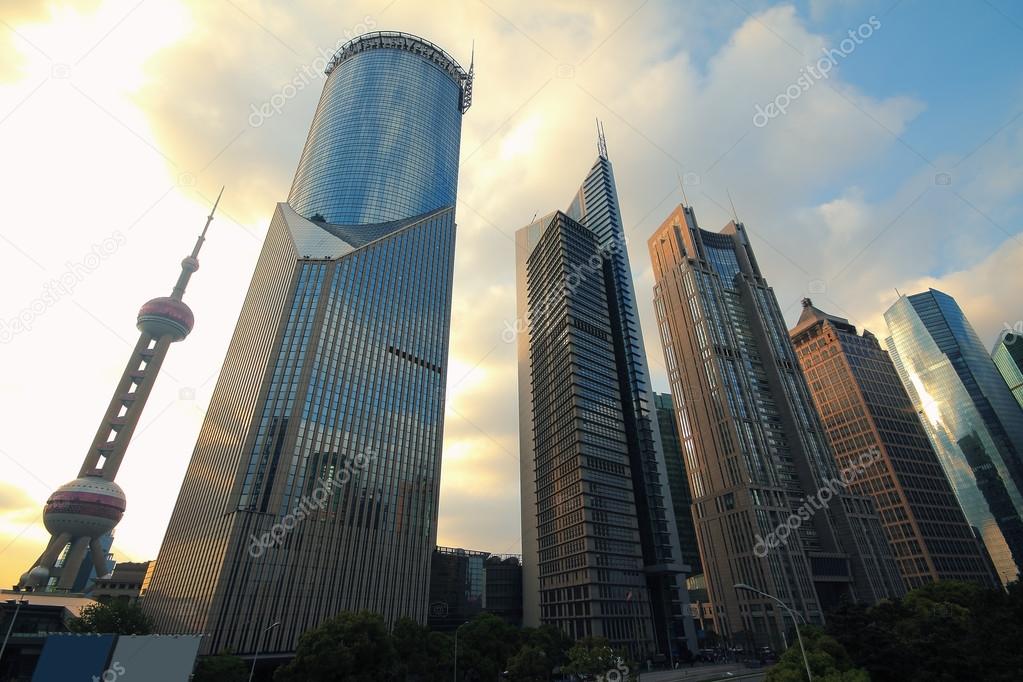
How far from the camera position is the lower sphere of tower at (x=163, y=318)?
160 meters

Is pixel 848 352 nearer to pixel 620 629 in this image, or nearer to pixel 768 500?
pixel 768 500

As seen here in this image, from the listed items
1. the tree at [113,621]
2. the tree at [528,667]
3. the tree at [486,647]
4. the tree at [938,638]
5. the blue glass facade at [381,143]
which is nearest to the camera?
the tree at [938,638]

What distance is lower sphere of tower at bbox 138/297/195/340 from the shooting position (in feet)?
526

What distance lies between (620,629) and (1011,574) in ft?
569

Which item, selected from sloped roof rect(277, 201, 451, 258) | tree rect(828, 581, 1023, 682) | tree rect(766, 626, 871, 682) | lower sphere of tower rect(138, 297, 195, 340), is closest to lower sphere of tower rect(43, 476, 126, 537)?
lower sphere of tower rect(138, 297, 195, 340)

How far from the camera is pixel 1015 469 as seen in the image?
7318 inches

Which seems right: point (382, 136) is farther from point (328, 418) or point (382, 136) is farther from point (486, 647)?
point (486, 647)

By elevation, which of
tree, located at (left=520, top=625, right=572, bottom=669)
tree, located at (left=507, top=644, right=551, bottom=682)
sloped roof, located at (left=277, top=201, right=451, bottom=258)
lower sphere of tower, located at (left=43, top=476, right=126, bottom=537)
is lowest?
tree, located at (left=507, top=644, right=551, bottom=682)

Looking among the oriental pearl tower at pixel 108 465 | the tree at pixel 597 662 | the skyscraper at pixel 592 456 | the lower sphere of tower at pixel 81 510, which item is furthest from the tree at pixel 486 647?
the lower sphere of tower at pixel 81 510

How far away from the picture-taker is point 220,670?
51500 mm

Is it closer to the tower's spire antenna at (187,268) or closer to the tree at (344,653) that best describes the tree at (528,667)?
the tree at (344,653)

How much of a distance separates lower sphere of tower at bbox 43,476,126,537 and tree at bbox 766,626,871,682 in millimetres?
163415

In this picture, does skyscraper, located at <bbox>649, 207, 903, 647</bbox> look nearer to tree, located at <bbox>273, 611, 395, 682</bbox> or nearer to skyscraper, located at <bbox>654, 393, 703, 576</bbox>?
skyscraper, located at <bbox>654, 393, 703, 576</bbox>

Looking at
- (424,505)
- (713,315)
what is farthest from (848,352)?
(424,505)
